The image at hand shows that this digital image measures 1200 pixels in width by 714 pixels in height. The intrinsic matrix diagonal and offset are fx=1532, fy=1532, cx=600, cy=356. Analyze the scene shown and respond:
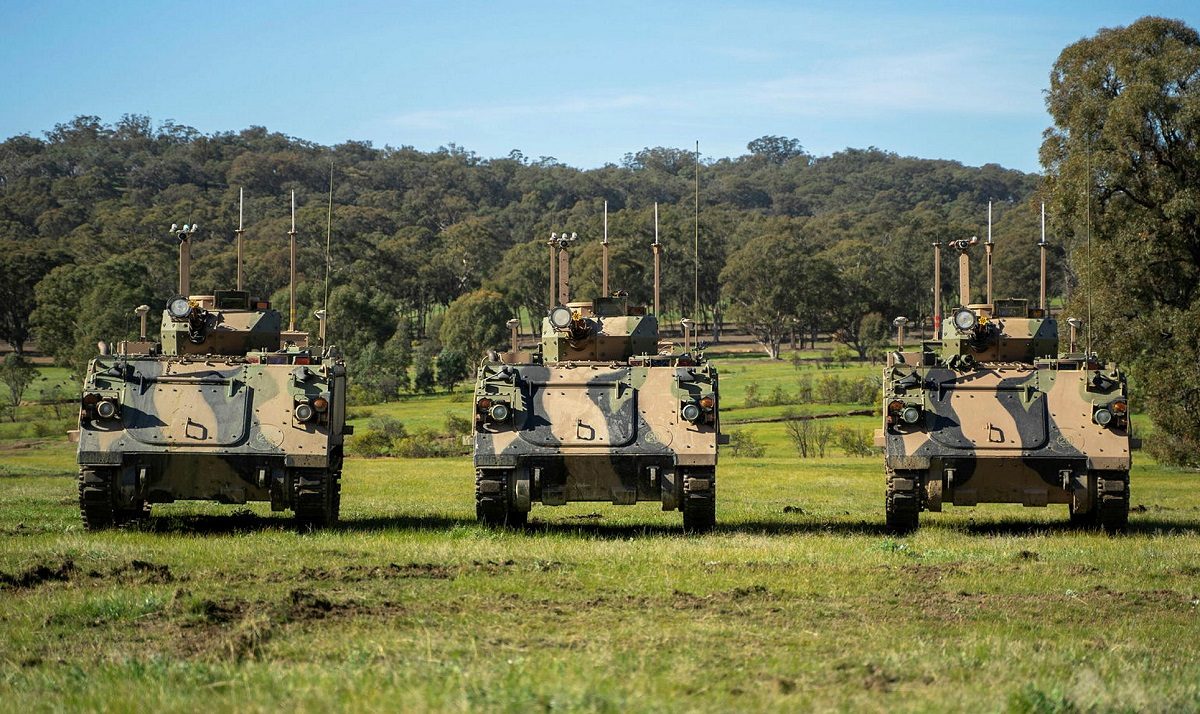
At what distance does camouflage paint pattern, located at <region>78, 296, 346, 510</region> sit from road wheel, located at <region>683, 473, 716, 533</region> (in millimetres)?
4790

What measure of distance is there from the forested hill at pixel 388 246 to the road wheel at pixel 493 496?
61212 millimetres

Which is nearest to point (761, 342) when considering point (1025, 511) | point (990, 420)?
point (1025, 511)

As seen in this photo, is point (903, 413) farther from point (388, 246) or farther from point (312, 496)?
point (388, 246)

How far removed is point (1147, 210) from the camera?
4344 cm

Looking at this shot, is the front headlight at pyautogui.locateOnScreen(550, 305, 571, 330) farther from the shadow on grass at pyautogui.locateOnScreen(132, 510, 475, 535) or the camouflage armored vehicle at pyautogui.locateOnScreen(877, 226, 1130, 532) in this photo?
the camouflage armored vehicle at pyautogui.locateOnScreen(877, 226, 1130, 532)

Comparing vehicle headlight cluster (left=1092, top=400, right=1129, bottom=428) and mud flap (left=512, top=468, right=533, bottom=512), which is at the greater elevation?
vehicle headlight cluster (left=1092, top=400, right=1129, bottom=428)

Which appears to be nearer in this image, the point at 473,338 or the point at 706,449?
the point at 706,449

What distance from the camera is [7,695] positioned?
915 centimetres

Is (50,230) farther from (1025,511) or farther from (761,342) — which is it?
(1025,511)

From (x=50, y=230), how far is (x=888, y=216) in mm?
76599

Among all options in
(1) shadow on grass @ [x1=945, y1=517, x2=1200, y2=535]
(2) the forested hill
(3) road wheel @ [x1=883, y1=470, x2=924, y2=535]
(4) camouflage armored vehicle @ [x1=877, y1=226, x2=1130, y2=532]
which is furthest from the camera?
(2) the forested hill

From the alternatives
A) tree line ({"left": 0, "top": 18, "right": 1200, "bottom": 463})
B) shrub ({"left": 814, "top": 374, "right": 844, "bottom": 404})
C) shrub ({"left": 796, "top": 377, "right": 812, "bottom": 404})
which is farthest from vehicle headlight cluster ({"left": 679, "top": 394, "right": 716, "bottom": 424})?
shrub ({"left": 814, "top": 374, "right": 844, "bottom": 404})

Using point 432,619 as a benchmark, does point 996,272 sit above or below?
above

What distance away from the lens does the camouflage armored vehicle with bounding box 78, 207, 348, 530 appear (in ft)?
65.5
